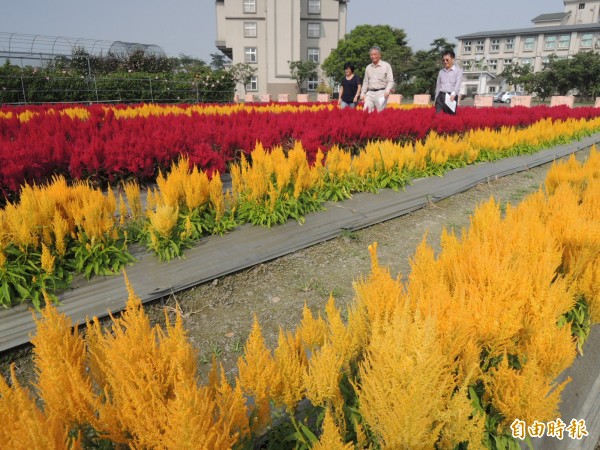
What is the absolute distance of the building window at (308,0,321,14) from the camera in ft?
154

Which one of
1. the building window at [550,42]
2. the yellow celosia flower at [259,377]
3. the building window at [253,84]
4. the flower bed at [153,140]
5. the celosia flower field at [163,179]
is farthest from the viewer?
the building window at [550,42]

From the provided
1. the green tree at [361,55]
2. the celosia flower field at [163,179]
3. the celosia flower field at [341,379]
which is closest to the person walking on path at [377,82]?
the celosia flower field at [163,179]

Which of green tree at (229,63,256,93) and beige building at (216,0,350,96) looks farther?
beige building at (216,0,350,96)

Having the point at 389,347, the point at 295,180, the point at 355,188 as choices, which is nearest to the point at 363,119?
the point at 355,188

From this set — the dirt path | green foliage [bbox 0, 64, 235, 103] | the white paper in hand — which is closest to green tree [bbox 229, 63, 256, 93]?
green foliage [bbox 0, 64, 235, 103]

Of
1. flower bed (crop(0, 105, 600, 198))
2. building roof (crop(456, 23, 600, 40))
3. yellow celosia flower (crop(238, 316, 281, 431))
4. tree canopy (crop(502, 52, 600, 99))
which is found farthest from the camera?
building roof (crop(456, 23, 600, 40))

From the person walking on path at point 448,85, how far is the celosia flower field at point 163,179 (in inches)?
65.2

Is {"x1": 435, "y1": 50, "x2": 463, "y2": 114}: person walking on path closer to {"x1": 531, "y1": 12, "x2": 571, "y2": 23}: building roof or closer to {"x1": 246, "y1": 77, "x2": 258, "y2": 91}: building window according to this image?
{"x1": 246, "y1": 77, "x2": 258, "y2": 91}: building window

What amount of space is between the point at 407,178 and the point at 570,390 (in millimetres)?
4419

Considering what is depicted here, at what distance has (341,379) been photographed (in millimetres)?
1660

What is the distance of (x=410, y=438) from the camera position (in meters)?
1.21

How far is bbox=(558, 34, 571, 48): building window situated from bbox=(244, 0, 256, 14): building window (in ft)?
160

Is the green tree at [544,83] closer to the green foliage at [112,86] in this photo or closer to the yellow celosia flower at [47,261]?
the green foliage at [112,86]

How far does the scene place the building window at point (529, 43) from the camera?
213 feet
